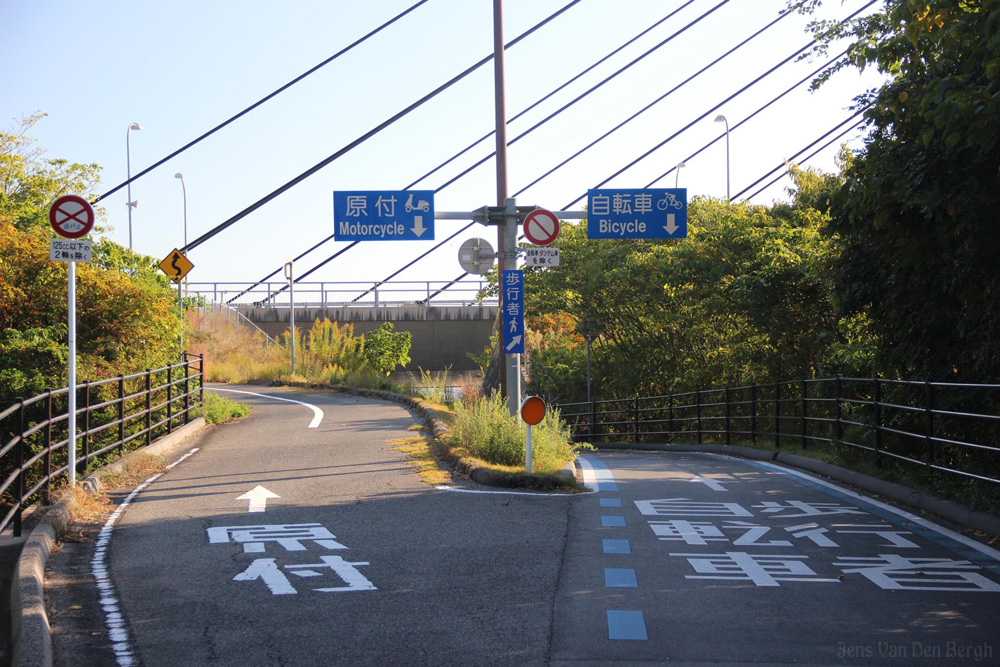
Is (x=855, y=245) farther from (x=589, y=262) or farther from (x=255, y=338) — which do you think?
(x=255, y=338)

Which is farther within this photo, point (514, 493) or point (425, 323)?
point (425, 323)

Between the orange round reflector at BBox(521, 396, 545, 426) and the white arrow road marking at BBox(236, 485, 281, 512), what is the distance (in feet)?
9.76

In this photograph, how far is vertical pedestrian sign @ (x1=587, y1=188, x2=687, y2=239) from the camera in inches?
698

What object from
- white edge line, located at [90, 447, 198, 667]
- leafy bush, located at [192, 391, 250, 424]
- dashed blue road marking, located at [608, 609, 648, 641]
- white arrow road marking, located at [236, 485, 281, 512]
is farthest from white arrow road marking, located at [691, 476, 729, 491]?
leafy bush, located at [192, 391, 250, 424]

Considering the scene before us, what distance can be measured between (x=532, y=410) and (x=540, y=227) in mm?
3478

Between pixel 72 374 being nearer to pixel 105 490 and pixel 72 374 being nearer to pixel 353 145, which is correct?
pixel 105 490

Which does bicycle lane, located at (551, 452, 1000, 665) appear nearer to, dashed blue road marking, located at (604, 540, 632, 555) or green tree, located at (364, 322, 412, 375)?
dashed blue road marking, located at (604, 540, 632, 555)

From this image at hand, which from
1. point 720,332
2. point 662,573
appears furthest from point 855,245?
point 720,332

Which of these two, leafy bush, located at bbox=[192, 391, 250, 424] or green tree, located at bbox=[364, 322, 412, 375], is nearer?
leafy bush, located at bbox=[192, 391, 250, 424]

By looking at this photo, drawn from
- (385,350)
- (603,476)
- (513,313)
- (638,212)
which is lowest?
(603,476)

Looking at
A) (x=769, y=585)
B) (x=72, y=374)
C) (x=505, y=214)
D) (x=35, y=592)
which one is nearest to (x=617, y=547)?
(x=769, y=585)

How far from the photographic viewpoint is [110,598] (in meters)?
6.40

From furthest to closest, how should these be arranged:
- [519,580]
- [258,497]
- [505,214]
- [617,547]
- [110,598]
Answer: [505,214]
[258,497]
[617,547]
[519,580]
[110,598]

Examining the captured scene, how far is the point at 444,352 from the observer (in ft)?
147
